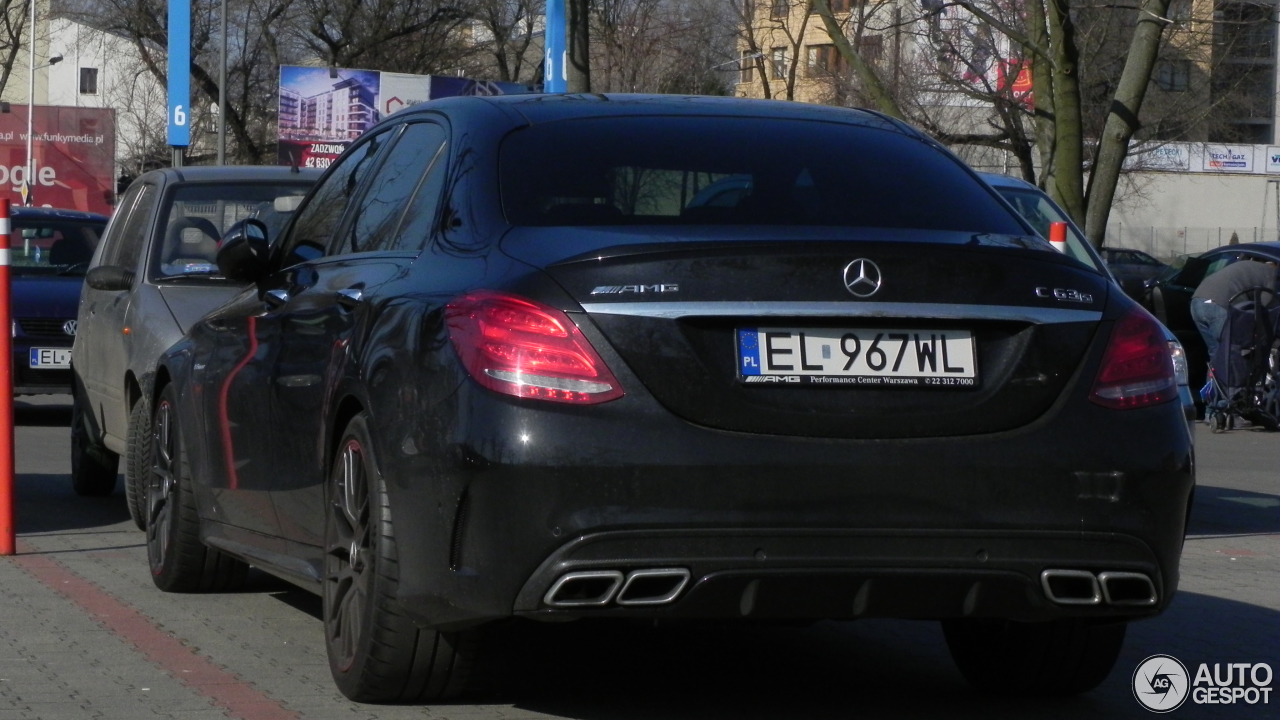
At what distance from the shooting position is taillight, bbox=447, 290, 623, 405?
13.5 ft

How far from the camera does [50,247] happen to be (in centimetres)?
1582

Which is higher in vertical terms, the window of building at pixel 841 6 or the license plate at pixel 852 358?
the window of building at pixel 841 6

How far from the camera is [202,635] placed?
20.1 feet

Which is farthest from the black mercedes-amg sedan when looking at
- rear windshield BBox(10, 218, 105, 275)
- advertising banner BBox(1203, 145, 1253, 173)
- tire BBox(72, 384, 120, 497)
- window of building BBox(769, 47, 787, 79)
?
advertising banner BBox(1203, 145, 1253, 173)

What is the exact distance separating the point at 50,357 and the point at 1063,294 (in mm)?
11751

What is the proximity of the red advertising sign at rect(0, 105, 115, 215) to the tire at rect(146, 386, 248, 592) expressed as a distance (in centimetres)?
4187

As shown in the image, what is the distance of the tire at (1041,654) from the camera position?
5211 mm

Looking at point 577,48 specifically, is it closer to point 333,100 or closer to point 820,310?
point 820,310

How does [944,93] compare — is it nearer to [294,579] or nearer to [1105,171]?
[1105,171]

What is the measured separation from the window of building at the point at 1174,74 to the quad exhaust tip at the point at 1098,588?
4130 centimetres

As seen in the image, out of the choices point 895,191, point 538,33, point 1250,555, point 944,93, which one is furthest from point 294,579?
point 538,33

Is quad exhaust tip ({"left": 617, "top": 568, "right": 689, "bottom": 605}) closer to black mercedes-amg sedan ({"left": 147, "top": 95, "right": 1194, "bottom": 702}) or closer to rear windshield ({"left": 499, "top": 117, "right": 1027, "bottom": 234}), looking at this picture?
black mercedes-amg sedan ({"left": 147, "top": 95, "right": 1194, "bottom": 702})

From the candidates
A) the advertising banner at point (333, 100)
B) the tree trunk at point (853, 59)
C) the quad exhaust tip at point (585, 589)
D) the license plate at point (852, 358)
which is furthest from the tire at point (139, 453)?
the advertising banner at point (333, 100)

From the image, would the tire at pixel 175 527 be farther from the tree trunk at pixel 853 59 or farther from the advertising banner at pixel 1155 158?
the advertising banner at pixel 1155 158
